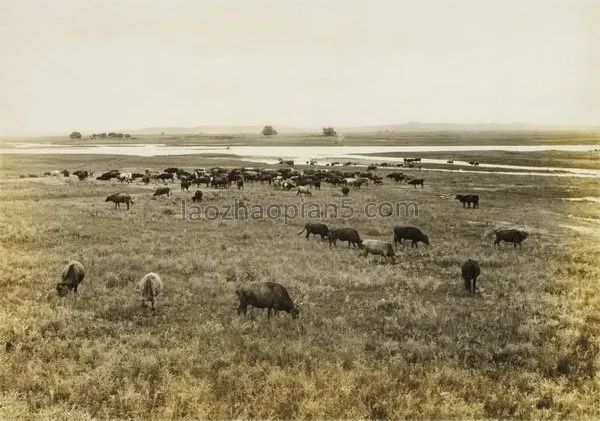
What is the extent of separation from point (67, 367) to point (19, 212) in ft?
70.8

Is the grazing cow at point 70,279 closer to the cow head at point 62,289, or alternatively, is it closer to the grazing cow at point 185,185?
the cow head at point 62,289

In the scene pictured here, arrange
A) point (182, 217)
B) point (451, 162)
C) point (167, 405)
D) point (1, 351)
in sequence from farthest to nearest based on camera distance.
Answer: point (451, 162)
point (182, 217)
point (1, 351)
point (167, 405)

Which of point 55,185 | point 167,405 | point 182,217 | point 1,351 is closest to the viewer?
point 167,405

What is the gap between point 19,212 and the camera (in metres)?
26.1

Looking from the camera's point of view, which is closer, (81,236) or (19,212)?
(81,236)

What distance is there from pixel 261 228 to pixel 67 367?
1514 centimetres

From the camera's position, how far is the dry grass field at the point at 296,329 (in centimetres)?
721

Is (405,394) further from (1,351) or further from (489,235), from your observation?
(489,235)

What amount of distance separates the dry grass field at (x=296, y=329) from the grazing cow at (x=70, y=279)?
0.26m

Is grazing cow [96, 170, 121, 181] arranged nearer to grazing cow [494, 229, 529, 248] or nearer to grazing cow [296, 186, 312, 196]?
grazing cow [296, 186, 312, 196]

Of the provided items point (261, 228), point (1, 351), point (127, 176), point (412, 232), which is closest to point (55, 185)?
point (127, 176)

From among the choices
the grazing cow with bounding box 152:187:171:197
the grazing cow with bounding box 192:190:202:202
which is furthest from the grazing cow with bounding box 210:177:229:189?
the grazing cow with bounding box 192:190:202:202

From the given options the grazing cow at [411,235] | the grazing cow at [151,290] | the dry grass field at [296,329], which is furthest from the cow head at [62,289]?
the grazing cow at [411,235]

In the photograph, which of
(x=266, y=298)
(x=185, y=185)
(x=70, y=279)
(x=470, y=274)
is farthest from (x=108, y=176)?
(x=470, y=274)
